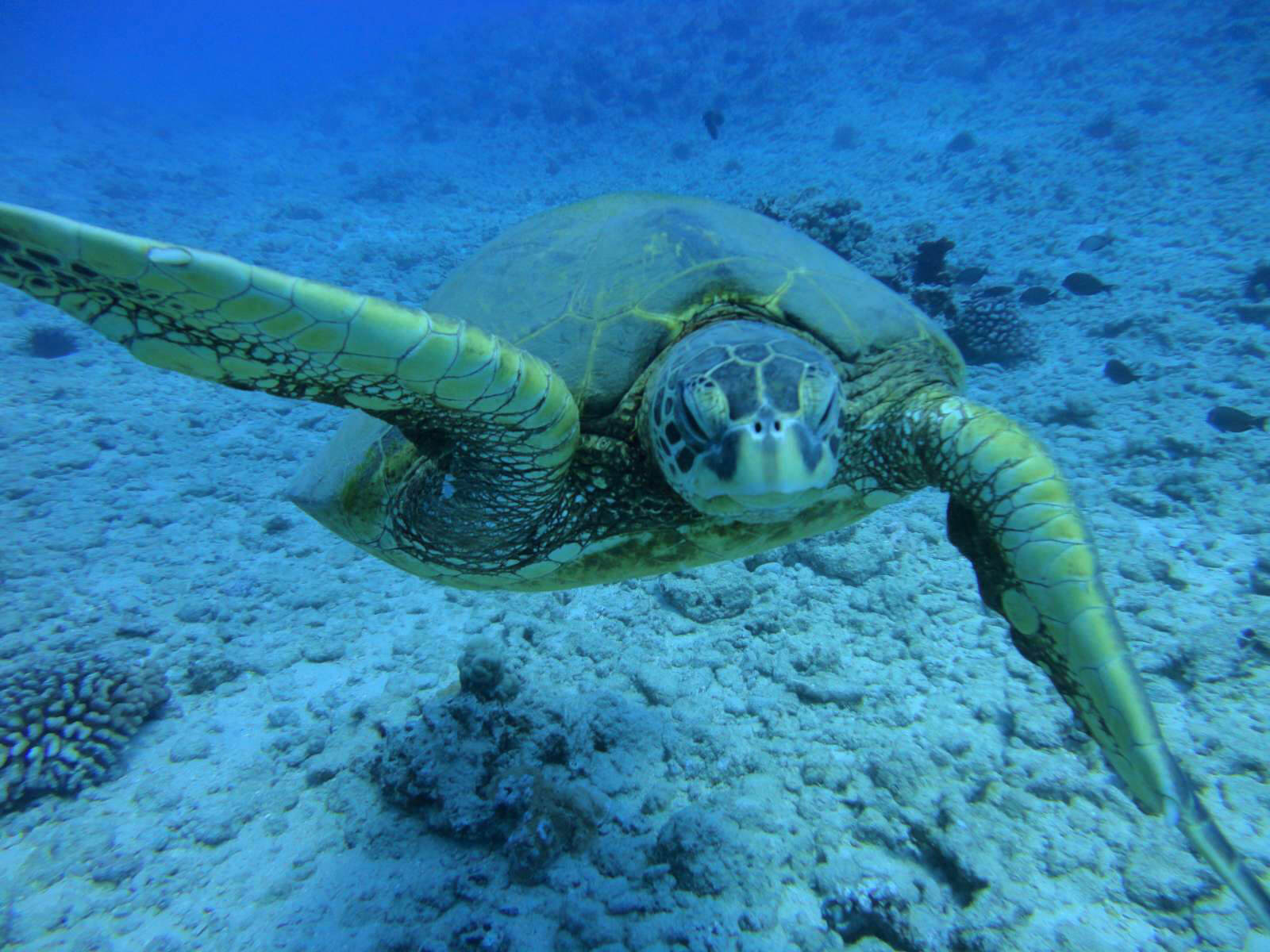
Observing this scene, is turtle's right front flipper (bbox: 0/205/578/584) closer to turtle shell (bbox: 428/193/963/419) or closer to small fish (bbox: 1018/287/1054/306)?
turtle shell (bbox: 428/193/963/419)

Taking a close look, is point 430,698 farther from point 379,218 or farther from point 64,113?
point 64,113

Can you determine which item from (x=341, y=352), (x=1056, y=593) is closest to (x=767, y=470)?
(x=1056, y=593)

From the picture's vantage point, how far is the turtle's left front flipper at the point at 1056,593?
1607 millimetres

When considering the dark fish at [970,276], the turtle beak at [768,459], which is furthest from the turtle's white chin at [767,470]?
the dark fish at [970,276]

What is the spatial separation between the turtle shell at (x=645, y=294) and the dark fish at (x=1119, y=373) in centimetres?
442

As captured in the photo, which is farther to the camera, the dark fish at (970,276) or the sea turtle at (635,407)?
the dark fish at (970,276)

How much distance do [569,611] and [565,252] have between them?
7.56 feet

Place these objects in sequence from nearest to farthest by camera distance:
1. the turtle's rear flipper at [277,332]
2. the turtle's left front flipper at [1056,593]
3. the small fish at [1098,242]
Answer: the turtle's rear flipper at [277,332] < the turtle's left front flipper at [1056,593] < the small fish at [1098,242]

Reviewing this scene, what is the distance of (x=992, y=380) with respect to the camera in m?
6.30

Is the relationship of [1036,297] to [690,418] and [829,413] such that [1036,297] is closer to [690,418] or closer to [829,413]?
[829,413]

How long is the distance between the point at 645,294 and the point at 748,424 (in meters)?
0.91

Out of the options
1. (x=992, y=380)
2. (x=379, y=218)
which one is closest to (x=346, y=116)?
(x=379, y=218)

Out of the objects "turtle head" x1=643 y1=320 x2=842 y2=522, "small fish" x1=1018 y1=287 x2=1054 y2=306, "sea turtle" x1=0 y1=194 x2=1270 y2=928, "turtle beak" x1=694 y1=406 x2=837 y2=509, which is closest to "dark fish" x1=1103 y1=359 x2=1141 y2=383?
"small fish" x1=1018 y1=287 x2=1054 y2=306

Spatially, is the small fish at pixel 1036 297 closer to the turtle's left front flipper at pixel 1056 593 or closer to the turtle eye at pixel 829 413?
the turtle's left front flipper at pixel 1056 593
